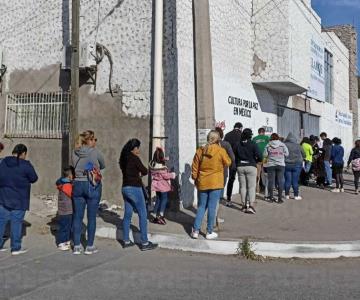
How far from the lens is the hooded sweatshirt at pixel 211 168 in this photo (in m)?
7.21

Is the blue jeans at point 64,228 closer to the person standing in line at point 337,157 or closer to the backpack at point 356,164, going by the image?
the person standing in line at point 337,157

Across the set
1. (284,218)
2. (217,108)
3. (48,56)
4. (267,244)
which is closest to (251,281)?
(267,244)

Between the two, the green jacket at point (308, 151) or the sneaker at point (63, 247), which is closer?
the sneaker at point (63, 247)

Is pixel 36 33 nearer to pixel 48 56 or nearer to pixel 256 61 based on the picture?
pixel 48 56

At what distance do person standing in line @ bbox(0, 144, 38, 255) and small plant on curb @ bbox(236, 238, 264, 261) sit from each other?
10.5ft

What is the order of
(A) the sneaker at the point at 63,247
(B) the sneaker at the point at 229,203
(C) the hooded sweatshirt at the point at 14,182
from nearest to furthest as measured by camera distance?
(C) the hooded sweatshirt at the point at 14,182, (A) the sneaker at the point at 63,247, (B) the sneaker at the point at 229,203

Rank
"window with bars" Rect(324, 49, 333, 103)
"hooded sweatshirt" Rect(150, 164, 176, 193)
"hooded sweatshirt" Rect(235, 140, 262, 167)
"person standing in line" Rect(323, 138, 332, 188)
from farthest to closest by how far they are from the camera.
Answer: "window with bars" Rect(324, 49, 333, 103), "person standing in line" Rect(323, 138, 332, 188), "hooded sweatshirt" Rect(235, 140, 262, 167), "hooded sweatshirt" Rect(150, 164, 176, 193)

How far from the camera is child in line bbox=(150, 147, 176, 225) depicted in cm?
837

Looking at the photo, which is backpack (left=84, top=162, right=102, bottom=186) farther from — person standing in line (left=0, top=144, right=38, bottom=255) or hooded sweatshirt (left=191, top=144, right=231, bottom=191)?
hooded sweatshirt (left=191, top=144, right=231, bottom=191)

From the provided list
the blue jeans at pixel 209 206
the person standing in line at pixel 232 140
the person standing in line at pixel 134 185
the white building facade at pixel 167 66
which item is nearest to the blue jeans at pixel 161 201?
the white building facade at pixel 167 66

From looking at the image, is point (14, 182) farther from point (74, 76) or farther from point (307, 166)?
point (307, 166)

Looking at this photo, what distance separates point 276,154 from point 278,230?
117 inches

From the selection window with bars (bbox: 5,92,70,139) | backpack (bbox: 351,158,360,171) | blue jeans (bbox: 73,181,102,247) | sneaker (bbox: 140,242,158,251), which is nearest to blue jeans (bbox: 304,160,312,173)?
backpack (bbox: 351,158,360,171)

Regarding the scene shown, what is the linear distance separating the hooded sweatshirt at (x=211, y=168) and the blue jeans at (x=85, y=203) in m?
1.59
